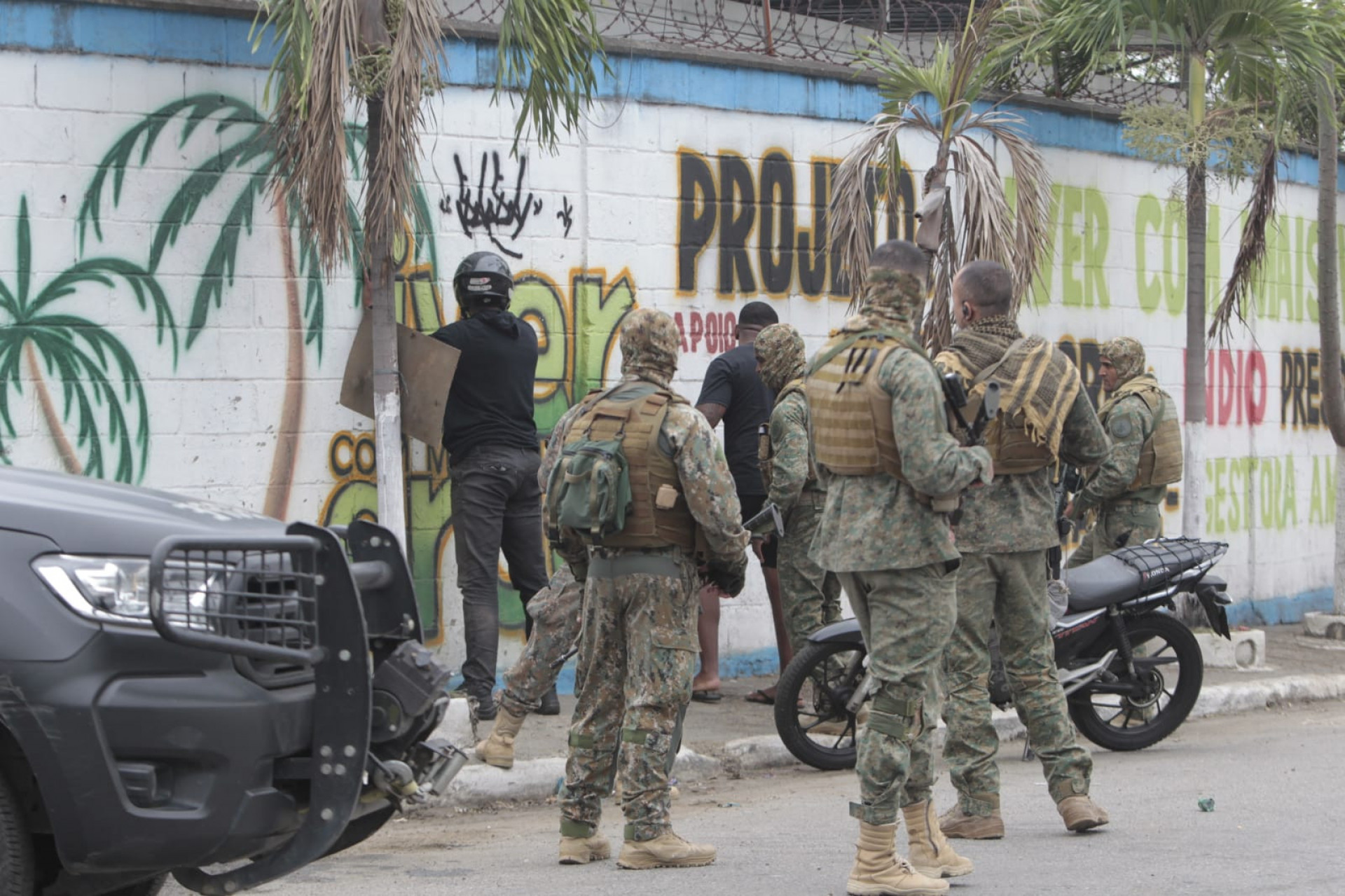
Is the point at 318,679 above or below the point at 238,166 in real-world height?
below

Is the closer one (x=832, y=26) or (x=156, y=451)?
(x=156, y=451)

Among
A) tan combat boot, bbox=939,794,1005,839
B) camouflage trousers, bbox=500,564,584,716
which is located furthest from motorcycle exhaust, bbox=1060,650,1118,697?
camouflage trousers, bbox=500,564,584,716

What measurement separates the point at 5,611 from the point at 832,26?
11373 millimetres

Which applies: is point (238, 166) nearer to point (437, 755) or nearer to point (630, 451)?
point (630, 451)

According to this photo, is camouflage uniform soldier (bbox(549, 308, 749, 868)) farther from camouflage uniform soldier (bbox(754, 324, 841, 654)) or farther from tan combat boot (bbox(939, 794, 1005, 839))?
camouflage uniform soldier (bbox(754, 324, 841, 654))

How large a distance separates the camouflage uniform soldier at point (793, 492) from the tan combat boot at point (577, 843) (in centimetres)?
255

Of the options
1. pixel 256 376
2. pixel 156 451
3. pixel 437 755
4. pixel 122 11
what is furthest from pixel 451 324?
pixel 437 755

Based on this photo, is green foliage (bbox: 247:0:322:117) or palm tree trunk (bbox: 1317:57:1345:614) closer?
green foliage (bbox: 247:0:322:117)

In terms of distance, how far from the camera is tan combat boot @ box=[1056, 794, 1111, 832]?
610 cm

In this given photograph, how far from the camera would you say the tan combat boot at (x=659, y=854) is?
5668mm

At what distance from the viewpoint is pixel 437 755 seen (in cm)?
446

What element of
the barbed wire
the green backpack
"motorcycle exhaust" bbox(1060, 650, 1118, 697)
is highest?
the barbed wire

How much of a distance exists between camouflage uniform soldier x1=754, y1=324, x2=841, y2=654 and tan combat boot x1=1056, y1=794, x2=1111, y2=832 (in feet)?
7.06

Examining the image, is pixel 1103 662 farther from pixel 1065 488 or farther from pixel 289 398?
pixel 289 398
